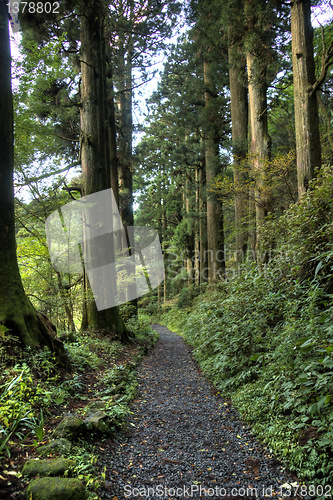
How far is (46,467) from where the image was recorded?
225 centimetres

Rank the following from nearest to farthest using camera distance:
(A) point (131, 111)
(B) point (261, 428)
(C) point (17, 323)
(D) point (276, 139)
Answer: (B) point (261, 428) → (C) point (17, 323) → (D) point (276, 139) → (A) point (131, 111)

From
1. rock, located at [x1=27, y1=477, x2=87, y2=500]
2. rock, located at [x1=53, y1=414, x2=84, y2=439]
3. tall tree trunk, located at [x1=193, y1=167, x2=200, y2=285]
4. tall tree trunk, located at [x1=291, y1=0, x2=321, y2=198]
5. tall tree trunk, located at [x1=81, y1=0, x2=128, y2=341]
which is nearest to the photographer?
rock, located at [x1=27, y1=477, x2=87, y2=500]

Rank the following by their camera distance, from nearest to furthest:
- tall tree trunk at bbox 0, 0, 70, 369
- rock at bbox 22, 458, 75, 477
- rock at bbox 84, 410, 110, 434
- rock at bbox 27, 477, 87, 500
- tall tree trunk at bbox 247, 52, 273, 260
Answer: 1. rock at bbox 27, 477, 87, 500
2. rock at bbox 22, 458, 75, 477
3. rock at bbox 84, 410, 110, 434
4. tall tree trunk at bbox 0, 0, 70, 369
5. tall tree trunk at bbox 247, 52, 273, 260

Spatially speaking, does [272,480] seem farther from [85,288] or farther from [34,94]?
[34,94]

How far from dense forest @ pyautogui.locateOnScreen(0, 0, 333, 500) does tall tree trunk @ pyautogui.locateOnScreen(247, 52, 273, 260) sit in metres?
Result: 0.04

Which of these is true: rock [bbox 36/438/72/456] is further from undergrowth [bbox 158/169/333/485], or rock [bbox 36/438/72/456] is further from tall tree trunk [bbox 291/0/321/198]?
tall tree trunk [bbox 291/0/321/198]

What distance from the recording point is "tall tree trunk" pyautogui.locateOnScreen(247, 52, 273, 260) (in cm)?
784

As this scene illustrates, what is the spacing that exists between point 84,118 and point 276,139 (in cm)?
785

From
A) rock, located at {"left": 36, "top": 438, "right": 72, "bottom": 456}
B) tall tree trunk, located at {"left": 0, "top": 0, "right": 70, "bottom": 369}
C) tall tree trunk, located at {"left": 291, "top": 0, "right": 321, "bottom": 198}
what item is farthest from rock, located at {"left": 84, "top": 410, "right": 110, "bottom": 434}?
tall tree trunk, located at {"left": 291, "top": 0, "right": 321, "bottom": 198}

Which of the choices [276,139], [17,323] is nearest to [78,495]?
[17,323]

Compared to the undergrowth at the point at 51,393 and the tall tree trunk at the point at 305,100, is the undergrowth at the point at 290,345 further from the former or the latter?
the undergrowth at the point at 51,393

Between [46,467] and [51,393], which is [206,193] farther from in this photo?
[46,467]

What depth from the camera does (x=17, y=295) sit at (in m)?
3.98

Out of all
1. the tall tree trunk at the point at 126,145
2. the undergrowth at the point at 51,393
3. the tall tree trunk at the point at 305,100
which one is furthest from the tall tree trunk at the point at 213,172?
the undergrowth at the point at 51,393
